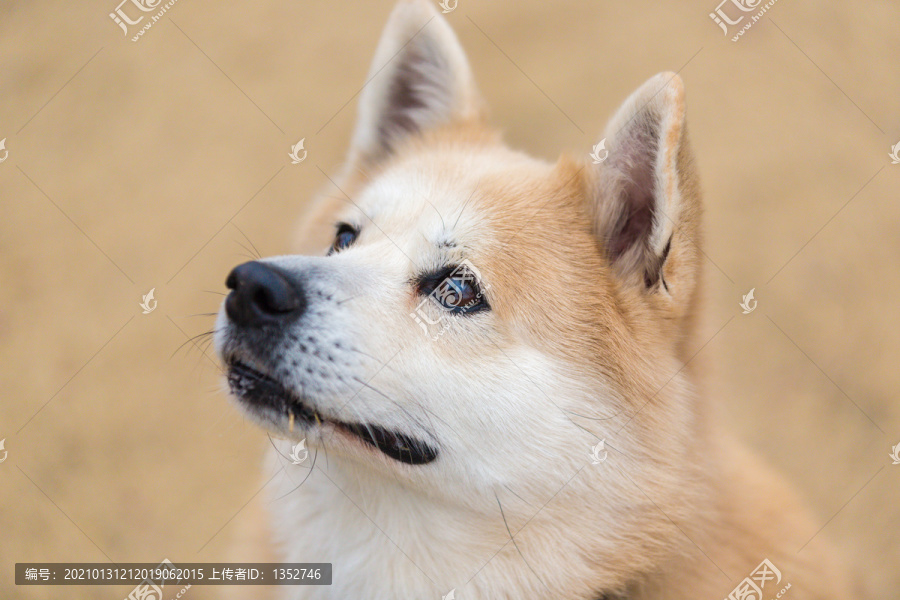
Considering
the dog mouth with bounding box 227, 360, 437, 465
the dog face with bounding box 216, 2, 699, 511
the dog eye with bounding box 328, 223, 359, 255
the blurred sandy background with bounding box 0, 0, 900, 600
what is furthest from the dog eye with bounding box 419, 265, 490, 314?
the blurred sandy background with bounding box 0, 0, 900, 600

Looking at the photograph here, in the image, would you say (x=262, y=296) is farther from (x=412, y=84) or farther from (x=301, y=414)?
(x=412, y=84)

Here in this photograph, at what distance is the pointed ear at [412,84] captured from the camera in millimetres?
3121

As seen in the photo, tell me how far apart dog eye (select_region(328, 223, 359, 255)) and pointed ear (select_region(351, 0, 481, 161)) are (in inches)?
25.3

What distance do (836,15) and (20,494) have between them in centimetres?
747

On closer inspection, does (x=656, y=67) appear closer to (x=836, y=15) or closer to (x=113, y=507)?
(x=836, y=15)

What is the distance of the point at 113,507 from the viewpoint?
13.8ft

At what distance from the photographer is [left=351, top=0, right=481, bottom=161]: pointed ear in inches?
123

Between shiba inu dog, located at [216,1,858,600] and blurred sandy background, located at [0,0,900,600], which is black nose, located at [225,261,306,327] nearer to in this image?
shiba inu dog, located at [216,1,858,600]

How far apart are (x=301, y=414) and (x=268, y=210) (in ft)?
12.4

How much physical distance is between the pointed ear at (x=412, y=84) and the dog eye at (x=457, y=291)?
1.19m

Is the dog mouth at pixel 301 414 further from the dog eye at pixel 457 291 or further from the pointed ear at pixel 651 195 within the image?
the pointed ear at pixel 651 195

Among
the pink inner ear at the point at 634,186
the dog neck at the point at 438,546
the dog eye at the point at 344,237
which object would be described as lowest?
the dog neck at the point at 438,546

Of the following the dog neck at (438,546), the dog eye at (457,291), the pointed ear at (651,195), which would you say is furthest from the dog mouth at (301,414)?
the pointed ear at (651,195)

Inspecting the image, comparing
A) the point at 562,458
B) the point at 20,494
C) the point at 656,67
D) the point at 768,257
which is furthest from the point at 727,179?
the point at 20,494
